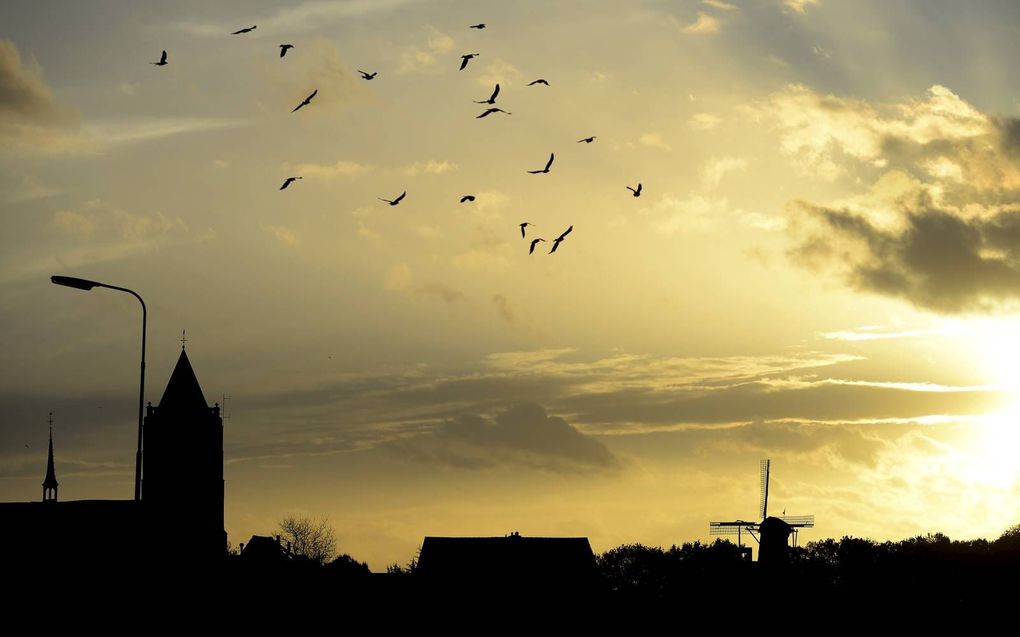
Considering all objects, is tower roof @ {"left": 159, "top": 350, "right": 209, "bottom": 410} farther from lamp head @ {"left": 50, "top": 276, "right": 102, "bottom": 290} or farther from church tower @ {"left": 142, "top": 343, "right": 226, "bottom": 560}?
lamp head @ {"left": 50, "top": 276, "right": 102, "bottom": 290}

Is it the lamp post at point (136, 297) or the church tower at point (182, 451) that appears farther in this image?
the church tower at point (182, 451)

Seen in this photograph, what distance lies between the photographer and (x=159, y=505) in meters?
125

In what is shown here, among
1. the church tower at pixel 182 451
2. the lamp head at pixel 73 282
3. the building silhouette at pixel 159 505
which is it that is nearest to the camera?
the lamp head at pixel 73 282

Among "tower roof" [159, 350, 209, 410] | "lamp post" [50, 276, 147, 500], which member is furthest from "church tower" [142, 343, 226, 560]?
"lamp post" [50, 276, 147, 500]

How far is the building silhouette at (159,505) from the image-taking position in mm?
89438

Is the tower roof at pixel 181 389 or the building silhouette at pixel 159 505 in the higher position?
the tower roof at pixel 181 389

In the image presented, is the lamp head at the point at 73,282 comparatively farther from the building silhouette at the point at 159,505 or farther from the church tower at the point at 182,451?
the church tower at the point at 182,451

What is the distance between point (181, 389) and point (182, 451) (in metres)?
5.59

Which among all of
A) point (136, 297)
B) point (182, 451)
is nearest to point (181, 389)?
point (182, 451)

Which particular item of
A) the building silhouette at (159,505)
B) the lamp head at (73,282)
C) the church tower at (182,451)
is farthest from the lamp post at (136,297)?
the church tower at (182,451)

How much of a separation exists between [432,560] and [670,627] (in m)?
17.6

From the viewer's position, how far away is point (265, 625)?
85.4m

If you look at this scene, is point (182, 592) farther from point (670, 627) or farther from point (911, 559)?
point (911, 559)

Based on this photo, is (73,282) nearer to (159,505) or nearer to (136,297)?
(136,297)
